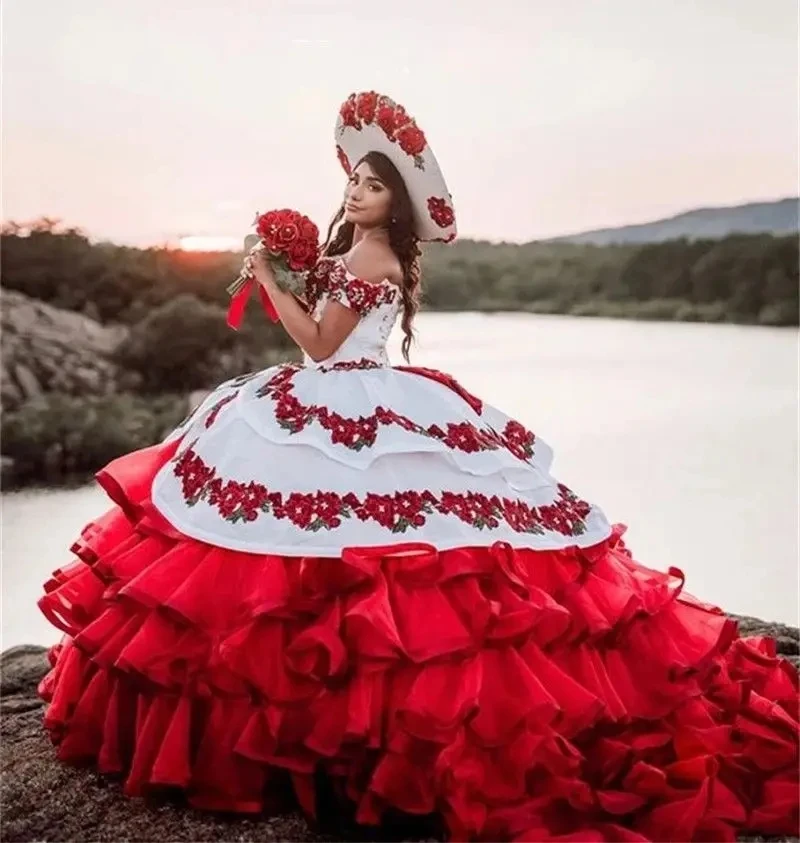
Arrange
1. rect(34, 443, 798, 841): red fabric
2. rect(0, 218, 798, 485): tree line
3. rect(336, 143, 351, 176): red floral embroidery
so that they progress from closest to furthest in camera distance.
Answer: rect(34, 443, 798, 841): red fabric → rect(336, 143, 351, 176): red floral embroidery → rect(0, 218, 798, 485): tree line

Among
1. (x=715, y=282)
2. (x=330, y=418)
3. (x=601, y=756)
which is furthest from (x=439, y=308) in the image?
(x=601, y=756)

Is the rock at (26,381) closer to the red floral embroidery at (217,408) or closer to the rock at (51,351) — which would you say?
the rock at (51,351)

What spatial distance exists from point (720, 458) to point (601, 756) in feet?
6.45

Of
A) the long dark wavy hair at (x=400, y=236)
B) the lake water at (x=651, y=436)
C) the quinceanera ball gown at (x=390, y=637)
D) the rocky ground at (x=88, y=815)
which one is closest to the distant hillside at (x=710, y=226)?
the lake water at (x=651, y=436)

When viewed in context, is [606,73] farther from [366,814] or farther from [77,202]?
[366,814]

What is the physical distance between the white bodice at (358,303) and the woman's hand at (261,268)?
0.08 metres

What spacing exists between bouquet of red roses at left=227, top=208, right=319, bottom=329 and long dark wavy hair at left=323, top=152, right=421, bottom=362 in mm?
126

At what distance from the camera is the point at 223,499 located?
1.76 metres

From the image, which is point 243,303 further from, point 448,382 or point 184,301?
point 184,301

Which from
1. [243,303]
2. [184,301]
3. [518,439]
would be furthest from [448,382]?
[184,301]

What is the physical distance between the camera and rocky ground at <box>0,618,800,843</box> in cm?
167

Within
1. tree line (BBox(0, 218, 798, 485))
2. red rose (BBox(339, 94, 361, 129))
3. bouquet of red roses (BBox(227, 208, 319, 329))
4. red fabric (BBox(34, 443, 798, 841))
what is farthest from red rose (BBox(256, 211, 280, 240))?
tree line (BBox(0, 218, 798, 485))

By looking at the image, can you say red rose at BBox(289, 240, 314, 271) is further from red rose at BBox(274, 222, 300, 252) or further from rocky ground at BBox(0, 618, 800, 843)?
rocky ground at BBox(0, 618, 800, 843)

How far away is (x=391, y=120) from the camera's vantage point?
1.92 metres
